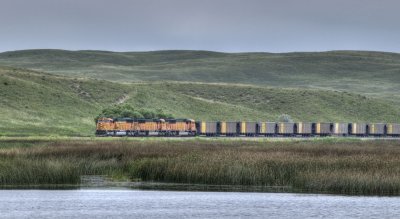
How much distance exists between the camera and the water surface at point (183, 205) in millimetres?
49594

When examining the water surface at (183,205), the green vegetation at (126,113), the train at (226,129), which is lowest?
the water surface at (183,205)

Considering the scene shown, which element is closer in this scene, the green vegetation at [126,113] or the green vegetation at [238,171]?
the green vegetation at [238,171]

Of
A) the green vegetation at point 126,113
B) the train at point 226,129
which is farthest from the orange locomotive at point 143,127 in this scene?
the green vegetation at point 126,113

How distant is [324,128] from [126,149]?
8364 cm

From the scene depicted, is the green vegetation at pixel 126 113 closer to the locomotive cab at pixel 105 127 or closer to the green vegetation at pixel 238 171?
the locomotive cab at pixel 105 127

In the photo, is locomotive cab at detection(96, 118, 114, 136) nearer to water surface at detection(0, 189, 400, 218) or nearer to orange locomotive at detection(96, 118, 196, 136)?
orange locomotive at detection(96, 118, 196, 136)

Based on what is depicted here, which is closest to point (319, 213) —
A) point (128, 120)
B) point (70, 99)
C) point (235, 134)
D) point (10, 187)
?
point (10, 187)

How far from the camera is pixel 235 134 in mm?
146875

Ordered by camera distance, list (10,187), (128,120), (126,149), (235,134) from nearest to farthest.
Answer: (10,187)
(126,149)
(128,120)
(235,134)

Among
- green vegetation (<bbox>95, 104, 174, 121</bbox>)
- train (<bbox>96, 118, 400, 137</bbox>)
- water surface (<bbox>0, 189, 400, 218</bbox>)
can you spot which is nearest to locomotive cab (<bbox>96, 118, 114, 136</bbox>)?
train (<bbox>96, 118, 400, 137</bbox>)

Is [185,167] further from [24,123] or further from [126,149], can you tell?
[24,123]

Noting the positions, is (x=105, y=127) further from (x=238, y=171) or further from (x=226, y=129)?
(x=238, y=171)

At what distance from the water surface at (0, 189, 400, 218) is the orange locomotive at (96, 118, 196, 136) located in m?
75.5

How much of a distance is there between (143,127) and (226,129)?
635 inches
